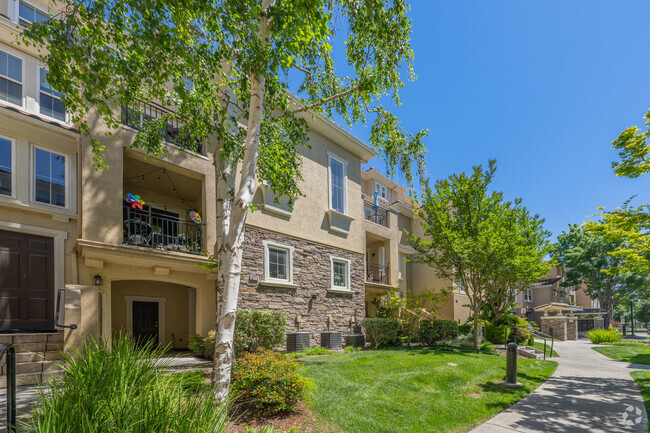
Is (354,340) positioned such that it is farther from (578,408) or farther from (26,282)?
(26,282)

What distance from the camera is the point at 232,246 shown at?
583cm

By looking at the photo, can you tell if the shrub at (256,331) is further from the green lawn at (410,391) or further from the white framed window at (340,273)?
the white framed window at (340,273)

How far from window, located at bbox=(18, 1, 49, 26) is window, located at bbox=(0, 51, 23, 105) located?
128cm

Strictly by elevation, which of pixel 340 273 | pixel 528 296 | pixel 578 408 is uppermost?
pixel 340 273

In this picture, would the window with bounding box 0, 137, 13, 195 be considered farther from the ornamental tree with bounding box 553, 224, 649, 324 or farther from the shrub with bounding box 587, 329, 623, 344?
the ornamental tree with bounding box 553, 224, 649, 324

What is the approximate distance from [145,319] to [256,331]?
17.5ft

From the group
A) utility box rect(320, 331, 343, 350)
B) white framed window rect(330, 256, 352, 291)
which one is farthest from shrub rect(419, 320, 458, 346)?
utility box rect(320, 331, 343, 350)

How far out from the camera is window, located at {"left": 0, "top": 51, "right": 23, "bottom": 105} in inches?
372

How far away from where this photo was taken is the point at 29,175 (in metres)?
9.38

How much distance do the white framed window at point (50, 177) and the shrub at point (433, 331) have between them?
13880 millimetres

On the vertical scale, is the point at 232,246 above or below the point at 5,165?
below

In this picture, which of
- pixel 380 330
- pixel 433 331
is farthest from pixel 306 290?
pixel 433 331

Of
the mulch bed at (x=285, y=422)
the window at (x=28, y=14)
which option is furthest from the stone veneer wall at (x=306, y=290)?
the window at (x=28, y=14)

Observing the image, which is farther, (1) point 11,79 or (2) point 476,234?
(2) point 476,234
